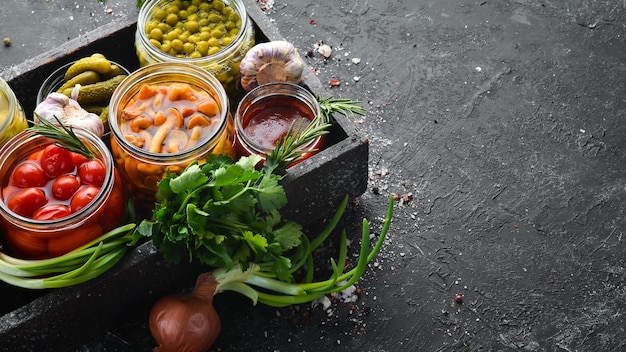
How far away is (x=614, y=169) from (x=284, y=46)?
93cm

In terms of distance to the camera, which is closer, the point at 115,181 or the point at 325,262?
the point at 115,181

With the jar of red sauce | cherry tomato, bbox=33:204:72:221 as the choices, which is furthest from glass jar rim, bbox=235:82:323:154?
cherry tomato, bbox=33:204:72:221

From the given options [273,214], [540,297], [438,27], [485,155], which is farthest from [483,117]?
[273,214]

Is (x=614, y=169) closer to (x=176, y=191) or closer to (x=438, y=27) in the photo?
(x=438, y=27)

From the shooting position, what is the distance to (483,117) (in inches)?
89.0

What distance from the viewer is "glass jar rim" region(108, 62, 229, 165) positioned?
1.74m

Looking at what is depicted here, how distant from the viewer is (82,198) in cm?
171

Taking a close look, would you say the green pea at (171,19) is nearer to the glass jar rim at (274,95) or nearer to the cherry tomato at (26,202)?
the glass jar rim at (274,95)

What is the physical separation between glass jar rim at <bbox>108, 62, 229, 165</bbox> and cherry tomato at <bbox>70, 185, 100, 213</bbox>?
4.5 inches

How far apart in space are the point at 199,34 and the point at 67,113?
0.35m

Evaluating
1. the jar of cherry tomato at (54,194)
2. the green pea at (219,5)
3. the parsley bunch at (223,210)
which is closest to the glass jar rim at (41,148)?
the jar of cherry tomato at (54,194)

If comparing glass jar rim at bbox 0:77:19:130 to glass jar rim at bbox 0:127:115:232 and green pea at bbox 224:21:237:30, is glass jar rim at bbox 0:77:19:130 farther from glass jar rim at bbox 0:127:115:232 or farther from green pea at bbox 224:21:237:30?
green pea at bbox 224:21:237:30

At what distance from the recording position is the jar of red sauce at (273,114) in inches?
74.4

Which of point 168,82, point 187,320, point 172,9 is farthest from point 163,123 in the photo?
point 187,320
